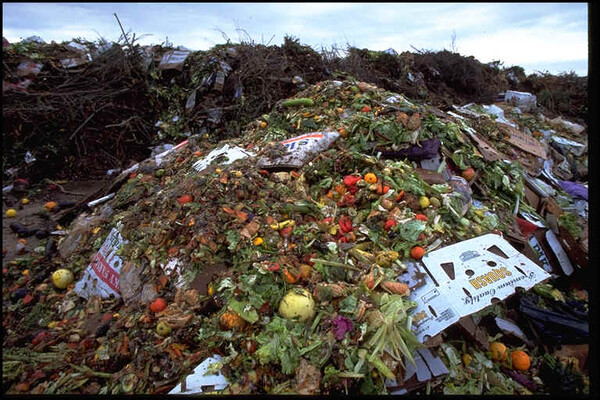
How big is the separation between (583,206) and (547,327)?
2756 millimetres

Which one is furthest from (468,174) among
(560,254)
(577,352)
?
(577,352)

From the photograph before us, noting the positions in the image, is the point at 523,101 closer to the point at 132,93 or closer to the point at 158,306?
the point at 132,93

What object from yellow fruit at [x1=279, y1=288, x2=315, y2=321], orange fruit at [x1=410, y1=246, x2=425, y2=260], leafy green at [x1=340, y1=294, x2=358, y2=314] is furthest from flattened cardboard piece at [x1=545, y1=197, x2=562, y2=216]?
yellow fruit at [x1=279, y1=288, x2=315, y2=321]

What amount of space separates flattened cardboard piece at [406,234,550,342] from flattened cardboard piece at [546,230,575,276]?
1.31m

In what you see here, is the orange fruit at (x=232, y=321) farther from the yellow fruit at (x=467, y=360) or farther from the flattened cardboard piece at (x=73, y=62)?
the flattened cardboard piece at (x=73, y=62)

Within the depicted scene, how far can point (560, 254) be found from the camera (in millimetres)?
3545

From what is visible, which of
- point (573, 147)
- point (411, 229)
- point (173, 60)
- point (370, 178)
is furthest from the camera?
point (173, 60)

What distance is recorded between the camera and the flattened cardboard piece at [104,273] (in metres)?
3.12

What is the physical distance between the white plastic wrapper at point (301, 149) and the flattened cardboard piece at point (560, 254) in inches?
101

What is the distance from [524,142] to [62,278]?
658cm

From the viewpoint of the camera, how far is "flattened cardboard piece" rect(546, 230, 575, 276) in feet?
11.5

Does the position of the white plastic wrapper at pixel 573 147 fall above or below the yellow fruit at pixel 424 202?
above

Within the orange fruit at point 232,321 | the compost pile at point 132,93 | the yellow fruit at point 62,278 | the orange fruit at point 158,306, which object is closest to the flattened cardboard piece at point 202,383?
the orange fruit at point 232,321

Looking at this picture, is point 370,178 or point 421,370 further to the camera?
point 370,178
